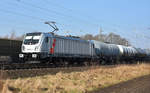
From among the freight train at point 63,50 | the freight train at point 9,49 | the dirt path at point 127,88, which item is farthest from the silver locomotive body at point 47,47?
the dirt path at point 127,88

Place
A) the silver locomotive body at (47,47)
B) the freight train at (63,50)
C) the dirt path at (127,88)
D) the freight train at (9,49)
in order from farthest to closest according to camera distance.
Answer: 1. the freight train at (9,49)
2. the freight train at (63,50)
3. the silver locomotive body at (47,47)
4. the dirt path at (127,88)

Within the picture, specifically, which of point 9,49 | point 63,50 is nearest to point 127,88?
point 63,50

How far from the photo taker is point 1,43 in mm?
21359

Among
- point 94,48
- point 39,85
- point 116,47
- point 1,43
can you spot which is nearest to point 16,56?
point 1,43

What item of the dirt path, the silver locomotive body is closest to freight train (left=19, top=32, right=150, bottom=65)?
the silver locomotive body

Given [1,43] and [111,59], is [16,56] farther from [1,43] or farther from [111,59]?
[111,59]

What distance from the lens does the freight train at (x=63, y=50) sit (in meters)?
18.1

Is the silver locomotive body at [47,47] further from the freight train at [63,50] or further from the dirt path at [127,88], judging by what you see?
the dirt path at [127,88]

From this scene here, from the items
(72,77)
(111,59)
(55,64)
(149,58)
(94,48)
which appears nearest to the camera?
(72,77)

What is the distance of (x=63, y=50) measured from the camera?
21.5 metres

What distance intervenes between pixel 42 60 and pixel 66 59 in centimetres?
434

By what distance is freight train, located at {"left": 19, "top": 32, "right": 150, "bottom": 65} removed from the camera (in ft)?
59.4

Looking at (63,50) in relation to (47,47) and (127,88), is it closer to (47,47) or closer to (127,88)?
(47,47)

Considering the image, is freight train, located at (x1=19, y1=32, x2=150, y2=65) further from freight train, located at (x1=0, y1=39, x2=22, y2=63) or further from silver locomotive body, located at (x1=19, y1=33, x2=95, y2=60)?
freight train, located at (x1=0, y1=39, x2=22, y2=63)
